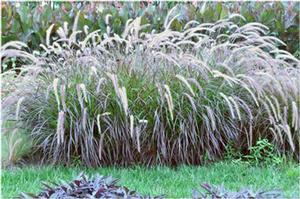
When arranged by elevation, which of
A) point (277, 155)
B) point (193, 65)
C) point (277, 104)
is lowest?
point (277, 155)

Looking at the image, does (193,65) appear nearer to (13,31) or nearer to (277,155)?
(277,155)

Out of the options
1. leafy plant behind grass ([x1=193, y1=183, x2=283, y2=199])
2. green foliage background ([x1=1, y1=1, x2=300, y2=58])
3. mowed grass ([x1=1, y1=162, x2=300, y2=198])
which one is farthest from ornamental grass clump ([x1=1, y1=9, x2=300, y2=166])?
green foliage background ([x1=1, y1=1, x2=300, y2=58])

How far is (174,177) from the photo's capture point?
14.8 ft

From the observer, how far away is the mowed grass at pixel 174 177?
4160 millimetres

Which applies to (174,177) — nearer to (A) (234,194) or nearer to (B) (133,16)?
(A) (234,194)

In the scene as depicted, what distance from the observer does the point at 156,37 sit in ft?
16.4

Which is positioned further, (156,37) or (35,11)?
(35,11)

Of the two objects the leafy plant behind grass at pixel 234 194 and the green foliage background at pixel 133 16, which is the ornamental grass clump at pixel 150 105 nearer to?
the leafy plant behind grass at pixel 234 194

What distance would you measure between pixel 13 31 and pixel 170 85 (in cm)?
325

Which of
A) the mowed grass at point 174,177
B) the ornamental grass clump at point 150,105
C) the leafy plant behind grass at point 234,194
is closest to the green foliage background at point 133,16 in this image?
the ornamental grass clump at point 150,105

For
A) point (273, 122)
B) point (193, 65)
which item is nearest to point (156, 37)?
point (193, 65)

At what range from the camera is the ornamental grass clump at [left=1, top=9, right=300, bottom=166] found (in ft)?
16.2

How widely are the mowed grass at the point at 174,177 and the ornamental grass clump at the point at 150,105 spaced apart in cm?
20

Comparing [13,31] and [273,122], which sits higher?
[13,31]
